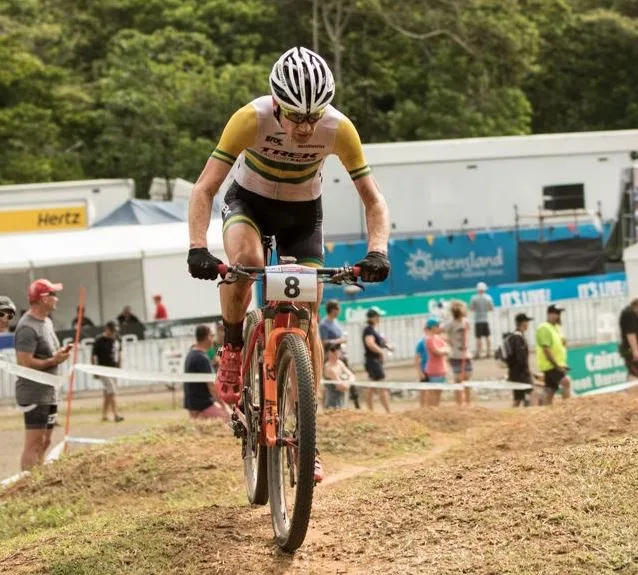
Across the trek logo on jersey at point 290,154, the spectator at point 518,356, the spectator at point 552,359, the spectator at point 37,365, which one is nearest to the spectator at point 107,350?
the spectator at point 518,356

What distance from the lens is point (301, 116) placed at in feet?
21.8

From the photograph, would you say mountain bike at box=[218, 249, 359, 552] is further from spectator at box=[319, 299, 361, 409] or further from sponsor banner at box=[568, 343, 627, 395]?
sponsor banner at box=[568, 343, 627, 395]

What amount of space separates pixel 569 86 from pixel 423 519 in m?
47.4

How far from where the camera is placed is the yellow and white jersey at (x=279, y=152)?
22.9 ft

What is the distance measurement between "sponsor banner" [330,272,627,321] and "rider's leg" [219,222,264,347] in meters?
16.1

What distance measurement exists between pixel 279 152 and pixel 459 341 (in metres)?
12.5

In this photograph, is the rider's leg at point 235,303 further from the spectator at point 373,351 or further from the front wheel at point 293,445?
the spectator at point 373,351

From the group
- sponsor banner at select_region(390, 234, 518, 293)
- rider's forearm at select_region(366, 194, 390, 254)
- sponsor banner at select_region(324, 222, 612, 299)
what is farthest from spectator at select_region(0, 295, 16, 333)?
sponsor banner at select_region(390, 234, 518, 293)

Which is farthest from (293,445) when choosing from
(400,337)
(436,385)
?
(400,337)

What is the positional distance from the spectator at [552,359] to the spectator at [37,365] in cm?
789

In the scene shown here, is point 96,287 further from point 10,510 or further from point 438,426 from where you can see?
point 10,510

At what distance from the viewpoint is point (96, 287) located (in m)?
25.9

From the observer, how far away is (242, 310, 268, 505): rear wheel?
23.5 ft

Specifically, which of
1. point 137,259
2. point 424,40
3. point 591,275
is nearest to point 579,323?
point 591,275
